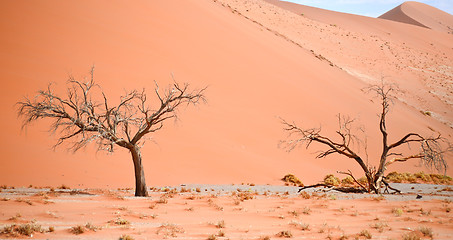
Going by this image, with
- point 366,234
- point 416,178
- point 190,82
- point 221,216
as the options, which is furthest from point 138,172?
point 416,178

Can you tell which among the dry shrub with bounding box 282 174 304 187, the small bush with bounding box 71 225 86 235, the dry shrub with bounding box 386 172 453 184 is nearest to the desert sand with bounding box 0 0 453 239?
the small bush with bounding box 71 225 86 235

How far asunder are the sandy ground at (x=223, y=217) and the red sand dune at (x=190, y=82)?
4758 mm

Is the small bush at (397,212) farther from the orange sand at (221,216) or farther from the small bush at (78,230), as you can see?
the small bush at (78,230)

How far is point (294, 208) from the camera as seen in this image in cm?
970

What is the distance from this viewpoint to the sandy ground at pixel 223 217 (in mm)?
6555

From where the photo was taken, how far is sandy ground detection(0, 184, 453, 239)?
258 inches

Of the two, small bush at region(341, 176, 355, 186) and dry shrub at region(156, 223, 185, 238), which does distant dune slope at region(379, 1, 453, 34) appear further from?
dry shrub at region(156, 223, 185, 238)

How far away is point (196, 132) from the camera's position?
18938 millimetres

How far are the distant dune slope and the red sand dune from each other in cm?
6311

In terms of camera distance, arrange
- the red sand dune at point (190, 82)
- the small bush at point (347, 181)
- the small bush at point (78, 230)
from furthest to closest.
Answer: the small bush at point (347, 181) < the red sand dune at point (190, 82) < the small bush at point (78, 230)

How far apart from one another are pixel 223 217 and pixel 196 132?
1073 centimetres

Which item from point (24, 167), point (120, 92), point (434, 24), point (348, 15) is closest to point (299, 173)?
point (120, 92)

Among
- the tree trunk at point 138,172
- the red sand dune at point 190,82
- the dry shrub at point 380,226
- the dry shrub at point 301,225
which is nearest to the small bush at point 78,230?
the dry shrub at point 301,225

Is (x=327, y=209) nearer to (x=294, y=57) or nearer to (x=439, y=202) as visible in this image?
(x=439, y=202)
